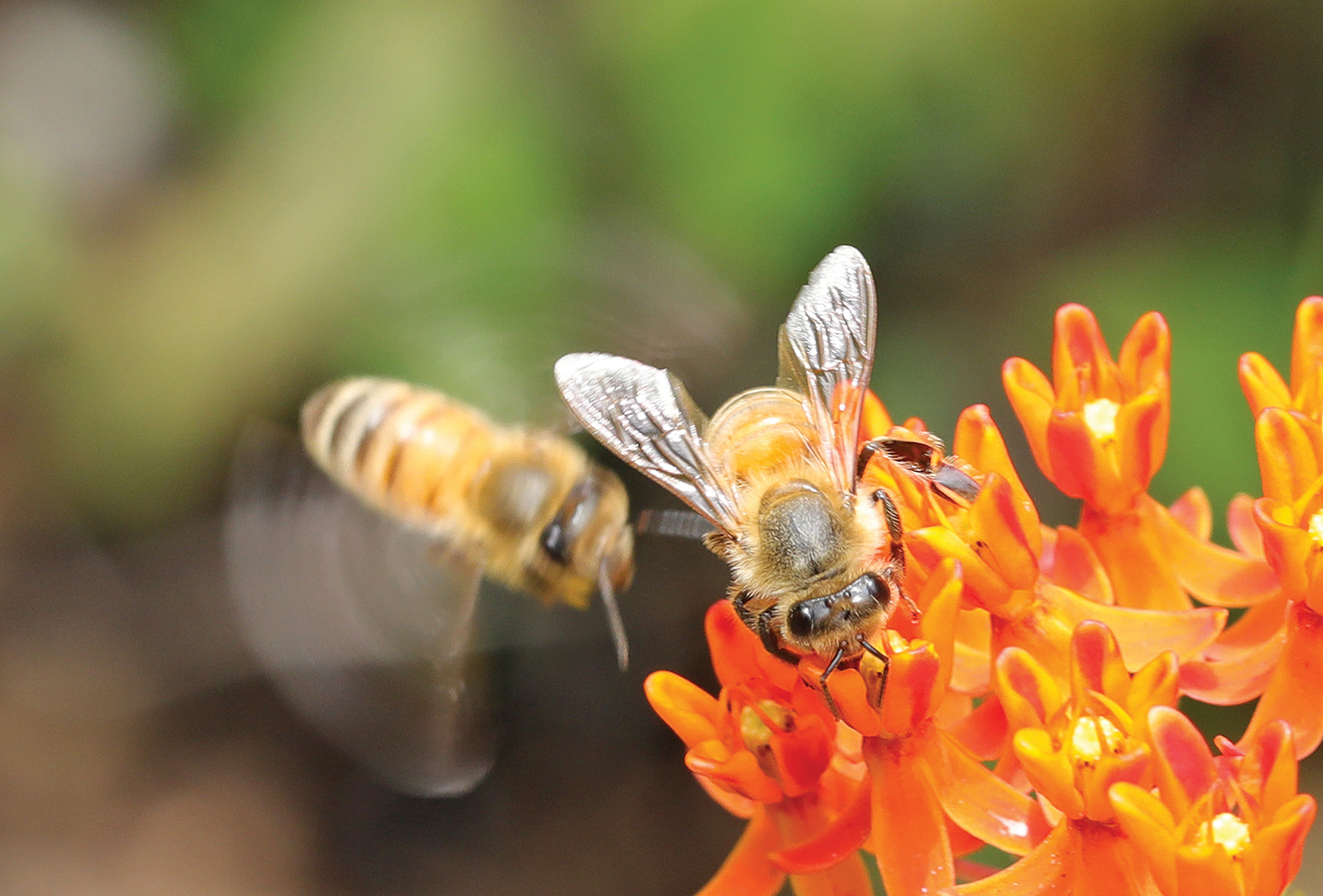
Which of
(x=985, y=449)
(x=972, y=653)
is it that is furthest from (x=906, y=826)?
(x=985, y=449)

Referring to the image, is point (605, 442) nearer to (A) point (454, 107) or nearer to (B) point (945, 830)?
(B) point (945, 830)

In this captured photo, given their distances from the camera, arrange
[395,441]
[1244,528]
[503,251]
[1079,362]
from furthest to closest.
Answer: [503,251] < [395,441] < [1244,528] < [1079,362]

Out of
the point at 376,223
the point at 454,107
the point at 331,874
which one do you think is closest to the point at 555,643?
the point at 331,874

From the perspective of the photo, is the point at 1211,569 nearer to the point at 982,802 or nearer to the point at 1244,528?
the point at 1244,528

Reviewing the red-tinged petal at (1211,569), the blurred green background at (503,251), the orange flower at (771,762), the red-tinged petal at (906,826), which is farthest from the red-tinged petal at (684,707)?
the blurred green background at (503,251)

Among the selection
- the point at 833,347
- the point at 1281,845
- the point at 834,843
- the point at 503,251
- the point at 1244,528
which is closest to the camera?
the point at 1281,845
